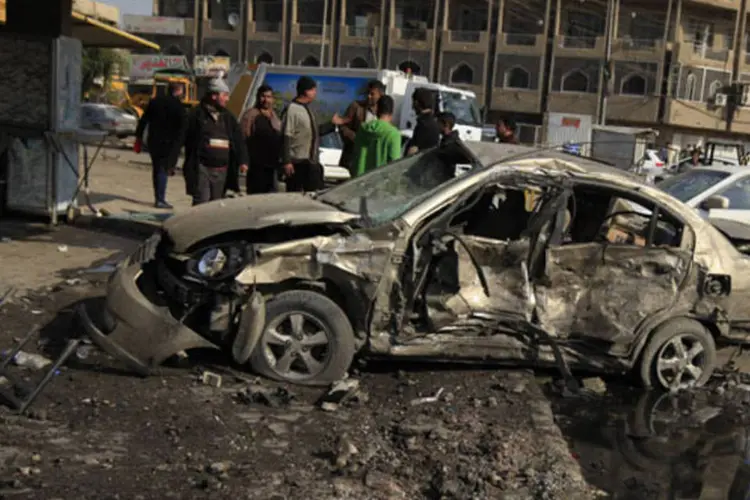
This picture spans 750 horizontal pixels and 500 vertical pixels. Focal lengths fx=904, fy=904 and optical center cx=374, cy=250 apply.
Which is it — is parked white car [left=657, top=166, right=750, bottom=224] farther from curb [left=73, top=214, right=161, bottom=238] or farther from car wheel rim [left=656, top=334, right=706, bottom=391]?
curb [left=73, top=214, right=161, bottom=238]

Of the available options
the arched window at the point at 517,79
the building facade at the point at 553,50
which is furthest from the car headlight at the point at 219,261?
the arched window at the point at 517,79

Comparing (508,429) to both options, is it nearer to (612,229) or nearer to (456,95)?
(612,229)

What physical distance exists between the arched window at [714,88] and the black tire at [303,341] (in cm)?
5419

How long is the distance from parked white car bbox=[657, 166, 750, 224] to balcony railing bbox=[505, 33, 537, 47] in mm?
46290

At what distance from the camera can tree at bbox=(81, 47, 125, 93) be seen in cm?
4803

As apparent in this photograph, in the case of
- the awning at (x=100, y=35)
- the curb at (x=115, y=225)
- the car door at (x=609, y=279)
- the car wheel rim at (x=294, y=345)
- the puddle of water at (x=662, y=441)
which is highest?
the awning at (x=100, y=35)

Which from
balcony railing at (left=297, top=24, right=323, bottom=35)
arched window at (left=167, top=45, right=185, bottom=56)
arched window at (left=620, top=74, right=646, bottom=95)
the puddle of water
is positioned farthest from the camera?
arched window at (left=167, top=45, right=185, bottom=56)

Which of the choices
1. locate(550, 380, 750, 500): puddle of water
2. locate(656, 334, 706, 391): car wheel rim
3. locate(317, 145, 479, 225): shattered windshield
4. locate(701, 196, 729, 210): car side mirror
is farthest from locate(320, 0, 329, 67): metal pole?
locate(550, 380, 750, 500): puddle of water

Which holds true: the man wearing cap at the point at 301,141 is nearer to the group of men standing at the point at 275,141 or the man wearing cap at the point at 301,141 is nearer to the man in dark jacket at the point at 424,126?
the group of men standing at the point at 275,141

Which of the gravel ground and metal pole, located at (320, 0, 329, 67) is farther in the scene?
metal pole, located at (320, 0, 329, 67)

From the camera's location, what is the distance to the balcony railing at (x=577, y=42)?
181 feet

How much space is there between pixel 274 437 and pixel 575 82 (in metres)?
53.8

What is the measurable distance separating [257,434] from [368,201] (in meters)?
2.17

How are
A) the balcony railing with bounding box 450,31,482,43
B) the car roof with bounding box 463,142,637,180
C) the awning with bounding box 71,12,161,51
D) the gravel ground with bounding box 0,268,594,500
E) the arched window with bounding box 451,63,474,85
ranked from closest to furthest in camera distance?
the gravel ground with bounding box 0,268,594,500 < the car roof with bounding box 463,142,637,180 < the awning with bounding box 71,12,161,51 < the balcony railing with bounding box 450,31,482,43 < the arched window with bounding box 451,63,474,85
